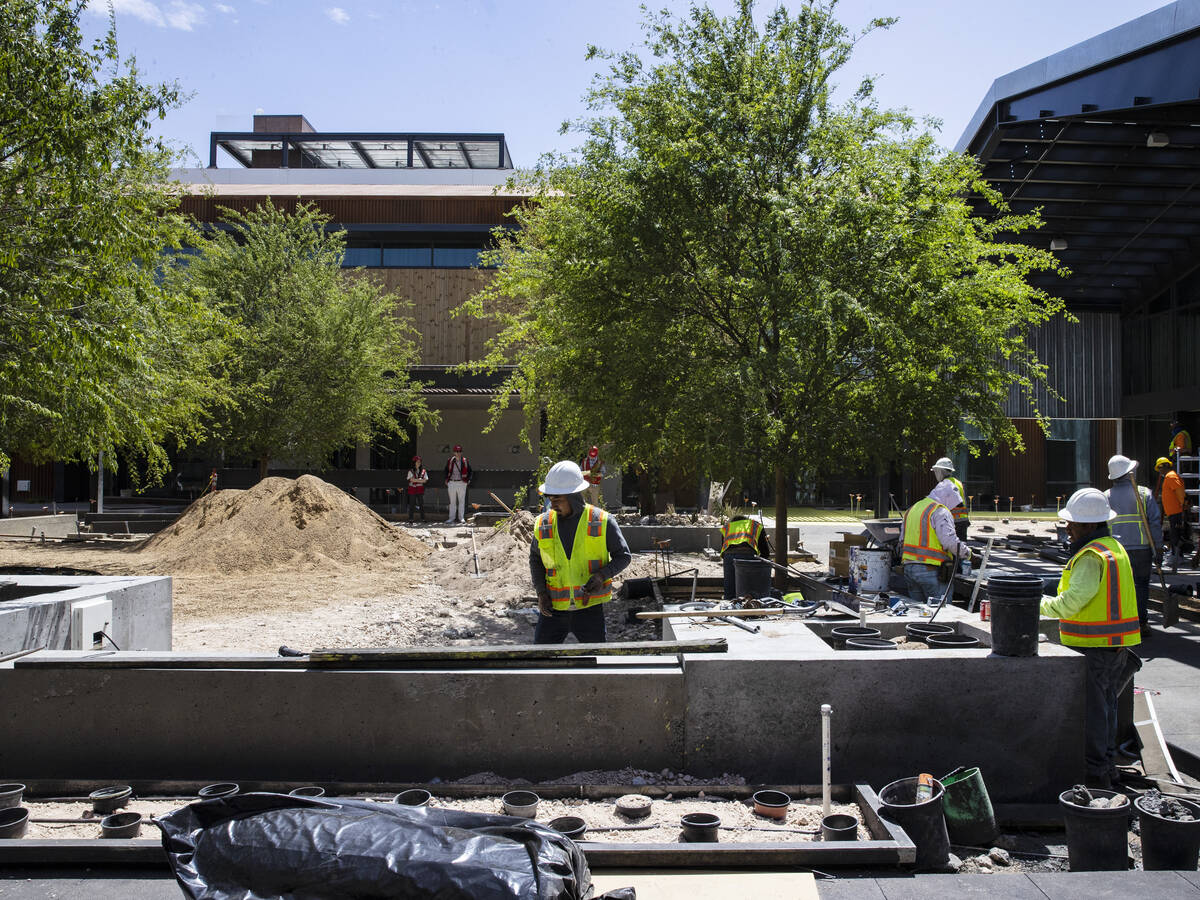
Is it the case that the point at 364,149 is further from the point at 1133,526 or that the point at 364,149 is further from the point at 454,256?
the point at 1133,526

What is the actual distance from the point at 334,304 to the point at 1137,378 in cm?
2235

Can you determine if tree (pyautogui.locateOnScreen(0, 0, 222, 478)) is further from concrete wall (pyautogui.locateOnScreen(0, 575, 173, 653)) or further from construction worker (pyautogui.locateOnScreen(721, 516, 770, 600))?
construction worker (pyautogui.locateOnScreen(721, 516, 770, 600))

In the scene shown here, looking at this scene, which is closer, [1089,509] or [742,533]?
[1089,509]

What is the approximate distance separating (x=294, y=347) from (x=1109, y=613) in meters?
22.4

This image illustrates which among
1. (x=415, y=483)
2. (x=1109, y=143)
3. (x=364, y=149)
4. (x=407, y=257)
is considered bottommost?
(x=415, y=483)

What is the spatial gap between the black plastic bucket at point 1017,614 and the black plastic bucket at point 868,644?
0.84 m

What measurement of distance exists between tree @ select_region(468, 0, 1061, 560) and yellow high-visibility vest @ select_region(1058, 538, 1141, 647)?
14.3 feet

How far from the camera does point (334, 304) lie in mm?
25312

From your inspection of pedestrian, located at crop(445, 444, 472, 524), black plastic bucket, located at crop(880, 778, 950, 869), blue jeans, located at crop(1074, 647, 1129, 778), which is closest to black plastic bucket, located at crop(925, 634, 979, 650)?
blue jeans, located at crop(1074, 647, 1129, 778)

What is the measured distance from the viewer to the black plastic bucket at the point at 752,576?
8977mm

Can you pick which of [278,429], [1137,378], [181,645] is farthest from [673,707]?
[1137,378]

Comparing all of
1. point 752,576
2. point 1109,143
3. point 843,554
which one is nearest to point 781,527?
point 843,554

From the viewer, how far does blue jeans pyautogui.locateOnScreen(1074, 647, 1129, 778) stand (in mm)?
5645

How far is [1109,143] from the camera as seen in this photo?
1708 cm
